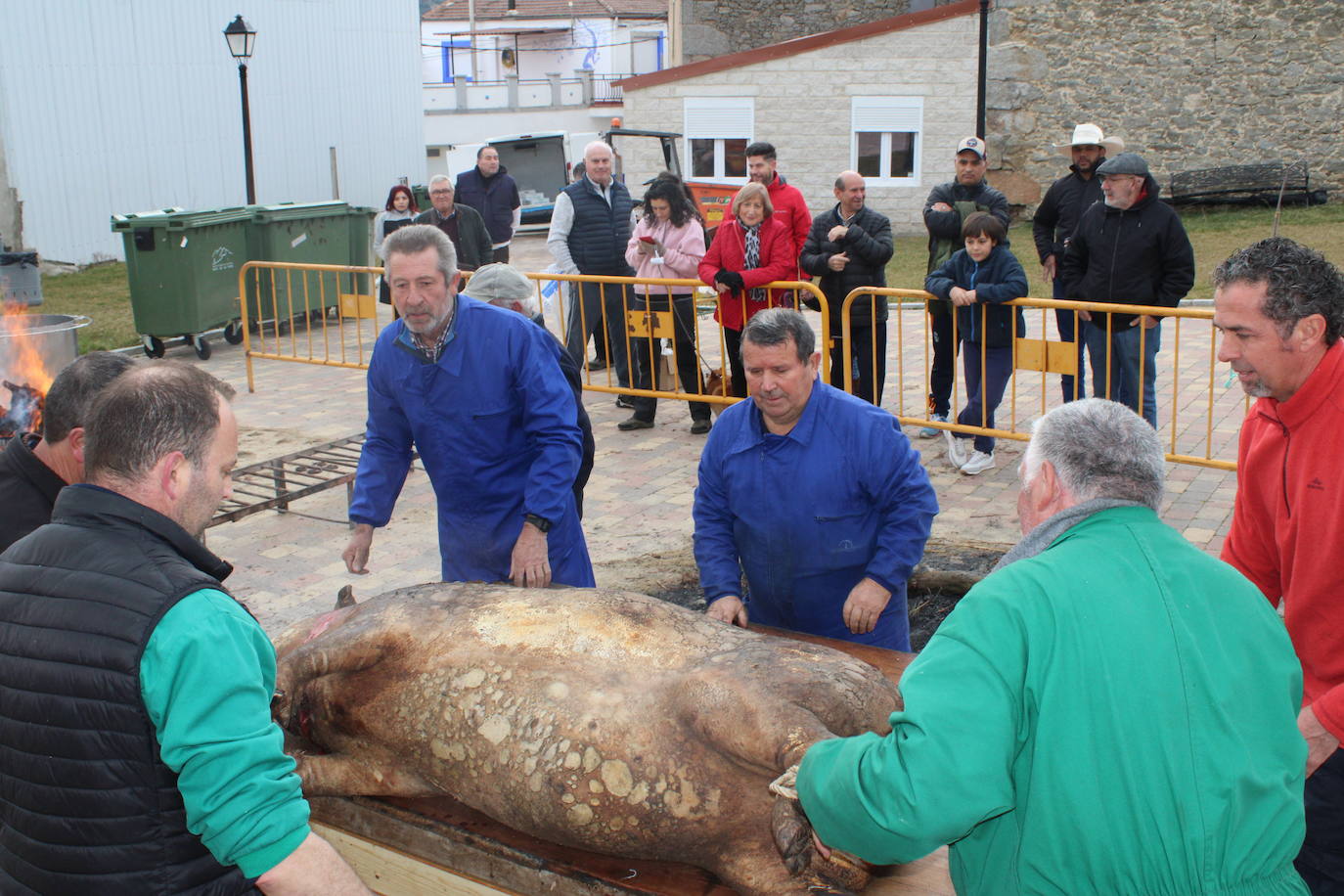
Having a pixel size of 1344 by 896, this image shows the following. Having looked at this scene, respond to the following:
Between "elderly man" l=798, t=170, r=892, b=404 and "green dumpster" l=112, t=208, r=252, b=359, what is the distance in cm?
660

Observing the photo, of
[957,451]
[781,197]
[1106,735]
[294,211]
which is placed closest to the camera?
[1106,735]

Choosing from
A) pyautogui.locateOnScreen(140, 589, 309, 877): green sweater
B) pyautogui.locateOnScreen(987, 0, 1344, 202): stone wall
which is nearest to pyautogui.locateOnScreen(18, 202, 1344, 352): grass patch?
pyautogui.locateOnScreen(987, 0, 1344, 202): stone wall

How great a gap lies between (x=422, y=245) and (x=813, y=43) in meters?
19.4

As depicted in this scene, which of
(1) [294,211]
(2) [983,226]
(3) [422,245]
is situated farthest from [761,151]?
(1) [294,211]

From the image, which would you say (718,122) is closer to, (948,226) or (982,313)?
(948,226)

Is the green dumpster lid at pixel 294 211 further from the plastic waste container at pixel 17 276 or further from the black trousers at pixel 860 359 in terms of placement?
the black trousers at pixel 860 359

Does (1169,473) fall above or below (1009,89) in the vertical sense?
below

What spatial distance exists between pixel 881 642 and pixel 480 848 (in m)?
1.63

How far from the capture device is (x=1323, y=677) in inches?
115

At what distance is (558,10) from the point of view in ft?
180

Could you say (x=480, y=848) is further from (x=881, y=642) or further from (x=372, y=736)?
(x=881, y=642)

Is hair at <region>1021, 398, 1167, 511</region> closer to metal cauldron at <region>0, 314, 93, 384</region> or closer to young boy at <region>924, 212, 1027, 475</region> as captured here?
young boy at <region>924, 212, 1027, 475</region>

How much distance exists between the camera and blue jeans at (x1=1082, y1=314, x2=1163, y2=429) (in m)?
7.29

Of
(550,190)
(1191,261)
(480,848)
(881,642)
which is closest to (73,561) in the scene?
(480,848)
